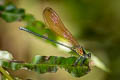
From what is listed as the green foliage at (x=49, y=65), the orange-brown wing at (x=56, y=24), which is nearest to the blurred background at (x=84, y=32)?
the orange-brown wing at (x=56, y=24)

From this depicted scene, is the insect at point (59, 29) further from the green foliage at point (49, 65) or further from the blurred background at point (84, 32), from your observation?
the blurred background at point (84, 32)

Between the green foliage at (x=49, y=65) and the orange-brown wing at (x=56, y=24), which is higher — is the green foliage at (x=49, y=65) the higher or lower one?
the lower one

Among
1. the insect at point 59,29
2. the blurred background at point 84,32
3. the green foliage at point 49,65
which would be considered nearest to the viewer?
the green foliage at point 49,65

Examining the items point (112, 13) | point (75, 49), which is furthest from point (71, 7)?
point (75, 49)

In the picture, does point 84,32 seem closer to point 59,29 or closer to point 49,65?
point 59,29

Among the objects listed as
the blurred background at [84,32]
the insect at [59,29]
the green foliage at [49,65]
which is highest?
the blurred background at [84,32]

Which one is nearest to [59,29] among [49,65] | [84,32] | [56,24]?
[56,24]
